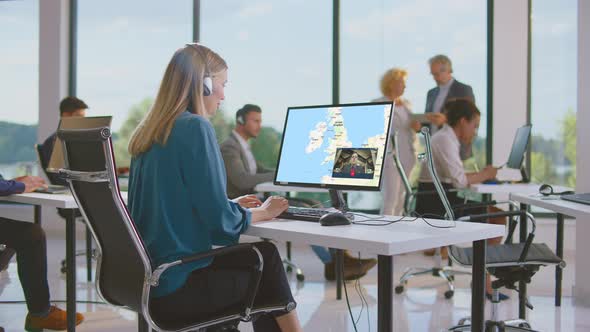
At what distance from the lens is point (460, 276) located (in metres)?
4.79

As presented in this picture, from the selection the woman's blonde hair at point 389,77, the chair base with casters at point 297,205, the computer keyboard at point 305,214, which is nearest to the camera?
the computer keyboard at point 305,214

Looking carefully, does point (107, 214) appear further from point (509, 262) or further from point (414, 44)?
point (414, 44)

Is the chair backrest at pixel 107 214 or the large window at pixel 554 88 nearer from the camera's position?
the chair backrest at pixel 107 214

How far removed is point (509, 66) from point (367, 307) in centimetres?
319

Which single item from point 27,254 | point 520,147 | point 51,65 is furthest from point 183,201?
point 51,65

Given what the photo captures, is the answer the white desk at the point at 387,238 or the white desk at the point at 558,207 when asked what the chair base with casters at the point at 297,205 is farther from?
the white desk at the point at 387,238

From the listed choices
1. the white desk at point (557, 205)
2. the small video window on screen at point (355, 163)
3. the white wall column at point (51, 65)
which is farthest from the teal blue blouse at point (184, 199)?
the white wall column at point (51, 65)

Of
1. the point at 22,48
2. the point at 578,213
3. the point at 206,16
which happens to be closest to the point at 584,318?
the point at 578,213

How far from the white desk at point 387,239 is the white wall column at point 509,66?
4.07m

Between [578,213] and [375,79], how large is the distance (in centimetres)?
374

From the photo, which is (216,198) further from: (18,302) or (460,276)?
(460,276)

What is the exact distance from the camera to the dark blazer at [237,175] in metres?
4.43

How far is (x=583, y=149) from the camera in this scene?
389 centimetres

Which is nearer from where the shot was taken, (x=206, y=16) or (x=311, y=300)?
(x=311, y=300)
